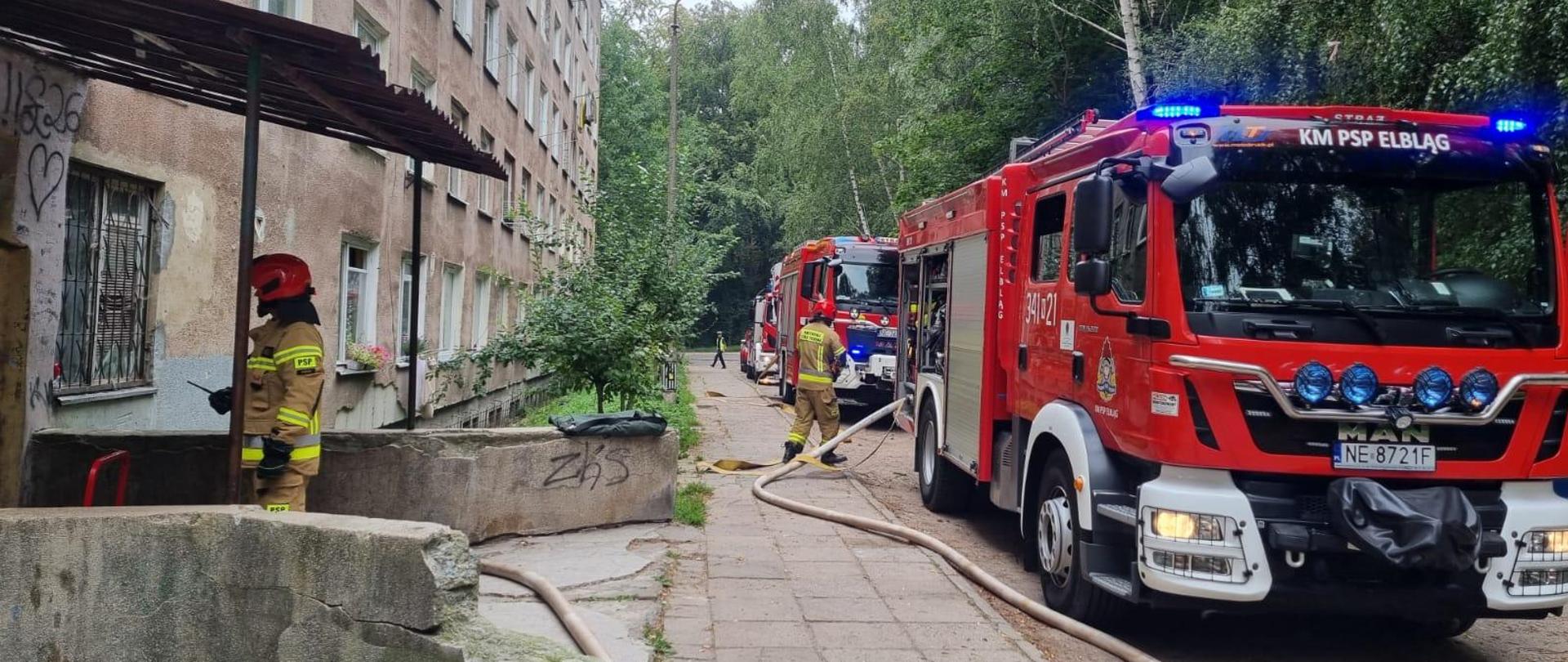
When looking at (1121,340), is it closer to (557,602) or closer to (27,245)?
(557,602)

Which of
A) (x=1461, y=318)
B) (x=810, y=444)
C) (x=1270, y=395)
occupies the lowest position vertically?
(x=810, y=444)

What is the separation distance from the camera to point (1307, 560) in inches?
187

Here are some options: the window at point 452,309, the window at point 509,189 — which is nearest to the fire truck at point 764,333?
the window at point 509,189

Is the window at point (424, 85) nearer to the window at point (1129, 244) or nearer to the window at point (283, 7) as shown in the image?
the window at point (283, 7)

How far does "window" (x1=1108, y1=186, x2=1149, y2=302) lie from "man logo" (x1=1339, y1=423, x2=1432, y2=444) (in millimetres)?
1041

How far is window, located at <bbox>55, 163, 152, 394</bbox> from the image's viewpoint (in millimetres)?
6727

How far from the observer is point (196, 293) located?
8289mm

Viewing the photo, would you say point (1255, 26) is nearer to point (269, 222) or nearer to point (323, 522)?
point (269, 222)

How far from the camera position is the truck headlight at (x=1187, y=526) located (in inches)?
185

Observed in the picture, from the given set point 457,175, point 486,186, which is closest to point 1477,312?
point 457,175

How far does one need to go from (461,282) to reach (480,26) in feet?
14.6

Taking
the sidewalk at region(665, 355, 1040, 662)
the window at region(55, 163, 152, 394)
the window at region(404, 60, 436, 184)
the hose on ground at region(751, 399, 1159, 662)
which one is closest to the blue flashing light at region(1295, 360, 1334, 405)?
the hose on ground at region(751, 399, 1159, 662)

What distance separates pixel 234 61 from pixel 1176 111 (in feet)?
14.7

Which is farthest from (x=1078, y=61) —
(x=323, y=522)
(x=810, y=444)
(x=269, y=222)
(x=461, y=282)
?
(x=323, y=522)
